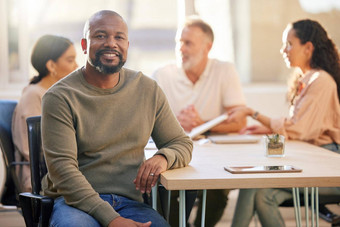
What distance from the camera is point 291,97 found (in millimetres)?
3160

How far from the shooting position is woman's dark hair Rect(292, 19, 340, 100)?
2988 millimetres

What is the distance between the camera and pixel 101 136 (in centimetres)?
204

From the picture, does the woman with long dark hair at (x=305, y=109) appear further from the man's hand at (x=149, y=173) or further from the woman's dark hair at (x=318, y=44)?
the man's hand at (x=149, y=173)

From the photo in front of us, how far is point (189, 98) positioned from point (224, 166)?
1337 millimetres

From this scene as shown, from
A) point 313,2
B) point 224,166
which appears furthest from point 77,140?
point 313,2

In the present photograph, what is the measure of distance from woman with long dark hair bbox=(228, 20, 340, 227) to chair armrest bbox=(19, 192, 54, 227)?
42.7 inches

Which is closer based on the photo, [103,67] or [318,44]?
[103,67]

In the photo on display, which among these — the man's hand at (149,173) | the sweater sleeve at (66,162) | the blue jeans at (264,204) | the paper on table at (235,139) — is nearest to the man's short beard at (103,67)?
the sweater sleeve at (66,162)

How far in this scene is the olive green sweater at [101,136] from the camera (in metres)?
1.92

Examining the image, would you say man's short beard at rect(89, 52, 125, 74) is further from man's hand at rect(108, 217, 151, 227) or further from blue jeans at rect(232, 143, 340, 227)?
blue jeans at rect(232, 143, 340, 227)

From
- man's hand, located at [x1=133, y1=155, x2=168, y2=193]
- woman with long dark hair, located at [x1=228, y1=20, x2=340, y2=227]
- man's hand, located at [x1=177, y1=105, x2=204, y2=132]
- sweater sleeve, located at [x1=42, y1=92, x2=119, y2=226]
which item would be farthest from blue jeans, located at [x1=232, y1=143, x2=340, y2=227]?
sweater sleeve, located at [x1=42, y1=92, x2=119, y2=226]

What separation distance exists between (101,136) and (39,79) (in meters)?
1.27

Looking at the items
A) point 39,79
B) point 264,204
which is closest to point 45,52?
point 39,79

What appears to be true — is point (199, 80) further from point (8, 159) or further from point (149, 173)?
point (149, 173)
